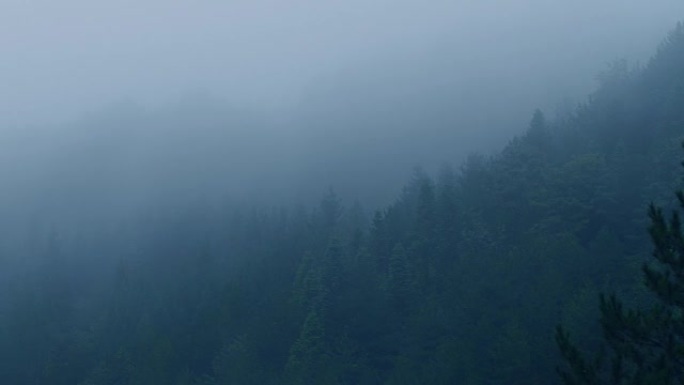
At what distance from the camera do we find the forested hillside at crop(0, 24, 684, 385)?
35.8m

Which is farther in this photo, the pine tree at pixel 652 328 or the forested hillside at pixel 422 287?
the forested hillside at pixel 422 287

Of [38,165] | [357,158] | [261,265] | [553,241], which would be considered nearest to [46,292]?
[261,265]

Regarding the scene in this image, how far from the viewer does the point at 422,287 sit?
50.9 m

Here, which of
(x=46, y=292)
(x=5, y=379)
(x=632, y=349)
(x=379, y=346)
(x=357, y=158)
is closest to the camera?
(x=632, y=349)

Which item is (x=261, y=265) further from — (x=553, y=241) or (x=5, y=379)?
(x=553, y=241)

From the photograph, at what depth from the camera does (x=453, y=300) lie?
42469mm

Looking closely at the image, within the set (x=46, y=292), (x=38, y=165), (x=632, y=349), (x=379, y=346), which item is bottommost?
(x=632, y=349)

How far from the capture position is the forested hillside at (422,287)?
35812 mm

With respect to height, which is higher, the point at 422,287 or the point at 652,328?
the point at 422,287

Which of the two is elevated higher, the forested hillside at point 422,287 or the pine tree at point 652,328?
the forested hillside at point 422,287

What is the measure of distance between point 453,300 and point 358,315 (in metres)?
9.53

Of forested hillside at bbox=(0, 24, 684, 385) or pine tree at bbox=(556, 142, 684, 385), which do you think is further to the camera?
forested hillside at bbox=(0, 24, 684, 385)

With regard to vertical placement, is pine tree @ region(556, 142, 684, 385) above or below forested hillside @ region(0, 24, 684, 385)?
below

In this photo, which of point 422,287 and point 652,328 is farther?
point 422,287
